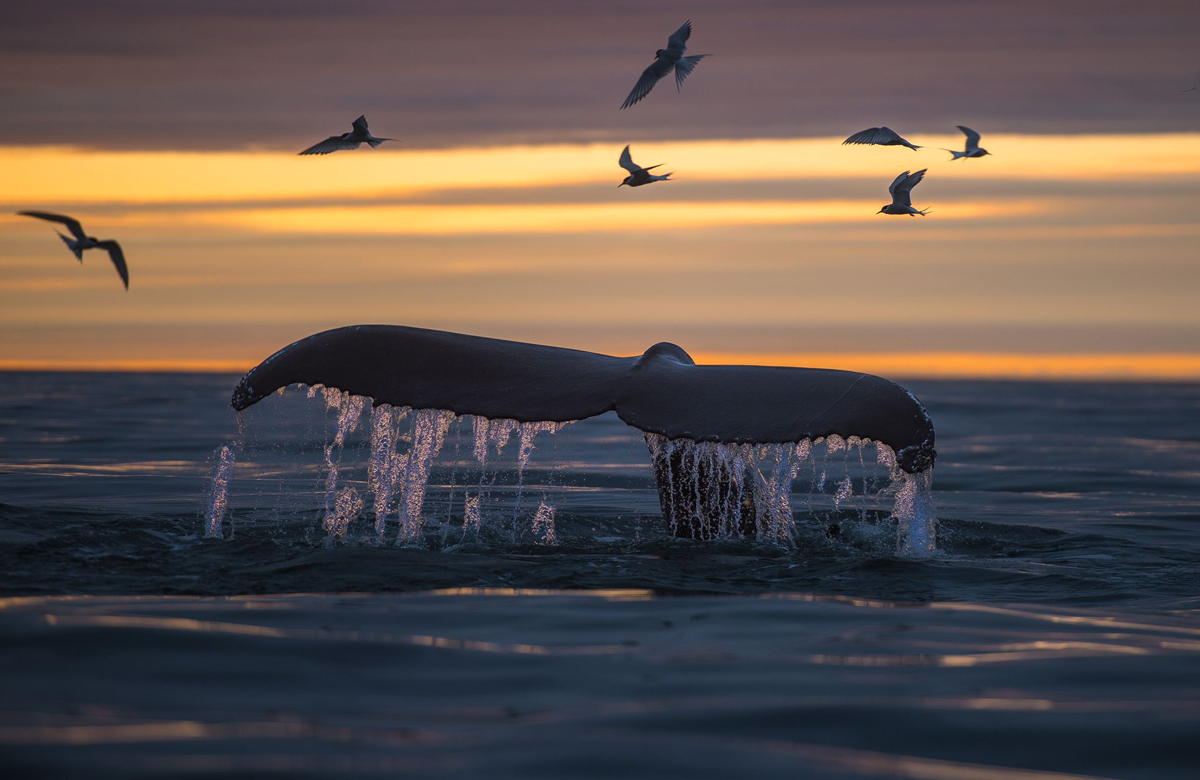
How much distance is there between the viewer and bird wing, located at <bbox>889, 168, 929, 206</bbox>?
38.6 feet

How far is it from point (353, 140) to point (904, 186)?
465 centimetres

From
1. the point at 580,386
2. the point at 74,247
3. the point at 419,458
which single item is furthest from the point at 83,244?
the point at 580,386

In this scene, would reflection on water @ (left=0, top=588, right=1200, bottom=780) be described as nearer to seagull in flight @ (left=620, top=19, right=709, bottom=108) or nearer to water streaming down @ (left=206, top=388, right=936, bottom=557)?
water streaming down @ (left=206, top=388, right=936, bottom=557)

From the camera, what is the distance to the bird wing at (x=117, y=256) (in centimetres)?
787

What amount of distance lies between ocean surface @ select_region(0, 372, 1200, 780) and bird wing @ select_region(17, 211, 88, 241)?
1.79m

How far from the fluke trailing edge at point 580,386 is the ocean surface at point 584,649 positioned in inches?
18.1

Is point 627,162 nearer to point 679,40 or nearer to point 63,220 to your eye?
point 679,40

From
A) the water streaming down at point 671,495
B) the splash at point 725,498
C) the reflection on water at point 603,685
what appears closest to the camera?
the reflection on water at point 603,685

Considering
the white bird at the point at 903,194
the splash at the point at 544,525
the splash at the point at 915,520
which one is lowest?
the splash at the point at 544,525

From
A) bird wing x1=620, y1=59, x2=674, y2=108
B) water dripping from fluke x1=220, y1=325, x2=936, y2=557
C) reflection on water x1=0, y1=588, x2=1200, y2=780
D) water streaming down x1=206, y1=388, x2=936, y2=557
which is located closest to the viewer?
reflection on water x1=0, y1=588, x2=1200, y2=780

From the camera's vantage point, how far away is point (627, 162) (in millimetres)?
11703

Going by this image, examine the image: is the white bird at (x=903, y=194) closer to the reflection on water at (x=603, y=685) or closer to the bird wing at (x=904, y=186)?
the bird wing at (x=904, y=186)

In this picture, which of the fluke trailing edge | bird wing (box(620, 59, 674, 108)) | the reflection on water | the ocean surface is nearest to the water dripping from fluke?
the fluke trailing edge

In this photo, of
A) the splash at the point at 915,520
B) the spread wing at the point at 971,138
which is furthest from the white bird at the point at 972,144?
the splash at the point at 915,520
